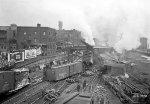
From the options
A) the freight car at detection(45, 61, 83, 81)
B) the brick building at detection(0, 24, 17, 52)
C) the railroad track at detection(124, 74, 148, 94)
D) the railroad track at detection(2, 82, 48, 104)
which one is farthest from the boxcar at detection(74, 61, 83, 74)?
the brick building at detection(0, 24, 17, 52)

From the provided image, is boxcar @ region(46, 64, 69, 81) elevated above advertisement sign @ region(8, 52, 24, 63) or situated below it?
below

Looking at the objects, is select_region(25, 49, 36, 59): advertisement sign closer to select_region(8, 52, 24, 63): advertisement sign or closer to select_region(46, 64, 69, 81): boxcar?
select_region(8, 52, 24, 63): advertisement sign

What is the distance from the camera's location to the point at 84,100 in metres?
9.14

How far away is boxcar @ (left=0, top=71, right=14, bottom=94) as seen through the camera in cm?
1496

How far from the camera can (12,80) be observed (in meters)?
16.5

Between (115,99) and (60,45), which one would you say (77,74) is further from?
(60,45)

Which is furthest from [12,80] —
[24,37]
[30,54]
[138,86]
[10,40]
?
[10,40]

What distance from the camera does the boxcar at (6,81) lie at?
15.0m

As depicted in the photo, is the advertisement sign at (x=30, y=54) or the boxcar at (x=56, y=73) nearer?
the boxcar at (x=56, y=73)

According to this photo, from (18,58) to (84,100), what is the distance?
18.8m

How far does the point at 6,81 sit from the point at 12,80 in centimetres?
94

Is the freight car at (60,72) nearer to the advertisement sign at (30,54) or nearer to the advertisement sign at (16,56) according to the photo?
the advertisement sign at (16,56)

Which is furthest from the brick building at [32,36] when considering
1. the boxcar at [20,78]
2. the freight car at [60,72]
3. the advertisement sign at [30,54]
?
the boxcar at [20,78]

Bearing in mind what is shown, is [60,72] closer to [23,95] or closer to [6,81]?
[23,95]
